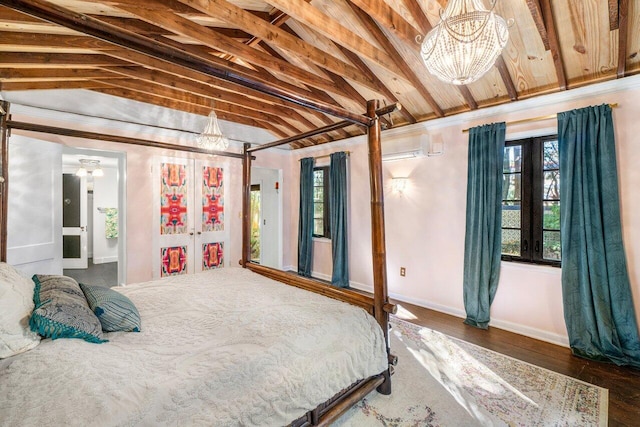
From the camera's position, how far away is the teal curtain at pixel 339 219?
4859mm

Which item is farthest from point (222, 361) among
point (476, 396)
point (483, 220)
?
point (483, 220)

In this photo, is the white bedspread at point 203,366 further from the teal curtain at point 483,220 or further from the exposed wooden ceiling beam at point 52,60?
the exposed wooden ceiling beam at point 52,60

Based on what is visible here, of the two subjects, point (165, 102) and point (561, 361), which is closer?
point (561, 361)

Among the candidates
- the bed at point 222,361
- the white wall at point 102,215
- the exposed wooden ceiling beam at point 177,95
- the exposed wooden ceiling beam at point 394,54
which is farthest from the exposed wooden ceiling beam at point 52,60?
the white wall at point 102,215

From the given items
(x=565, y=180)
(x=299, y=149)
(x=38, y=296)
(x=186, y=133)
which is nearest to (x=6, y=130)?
(x=38, y=296)

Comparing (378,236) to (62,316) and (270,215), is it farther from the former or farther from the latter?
(270,215)

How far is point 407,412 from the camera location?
1941 mm

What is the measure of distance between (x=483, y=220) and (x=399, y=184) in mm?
1249

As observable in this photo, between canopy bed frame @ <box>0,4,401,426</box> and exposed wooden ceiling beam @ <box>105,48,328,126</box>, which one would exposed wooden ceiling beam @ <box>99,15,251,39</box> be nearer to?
exposed wooden ceiling beam @ <box>105,48,328,126</box>

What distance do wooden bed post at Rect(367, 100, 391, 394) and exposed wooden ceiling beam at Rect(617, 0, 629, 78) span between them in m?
1.78

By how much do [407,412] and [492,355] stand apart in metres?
1.22

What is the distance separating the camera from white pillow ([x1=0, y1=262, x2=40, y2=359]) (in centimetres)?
125

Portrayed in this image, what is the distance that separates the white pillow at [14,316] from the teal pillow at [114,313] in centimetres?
26

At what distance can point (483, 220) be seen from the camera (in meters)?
3.29
